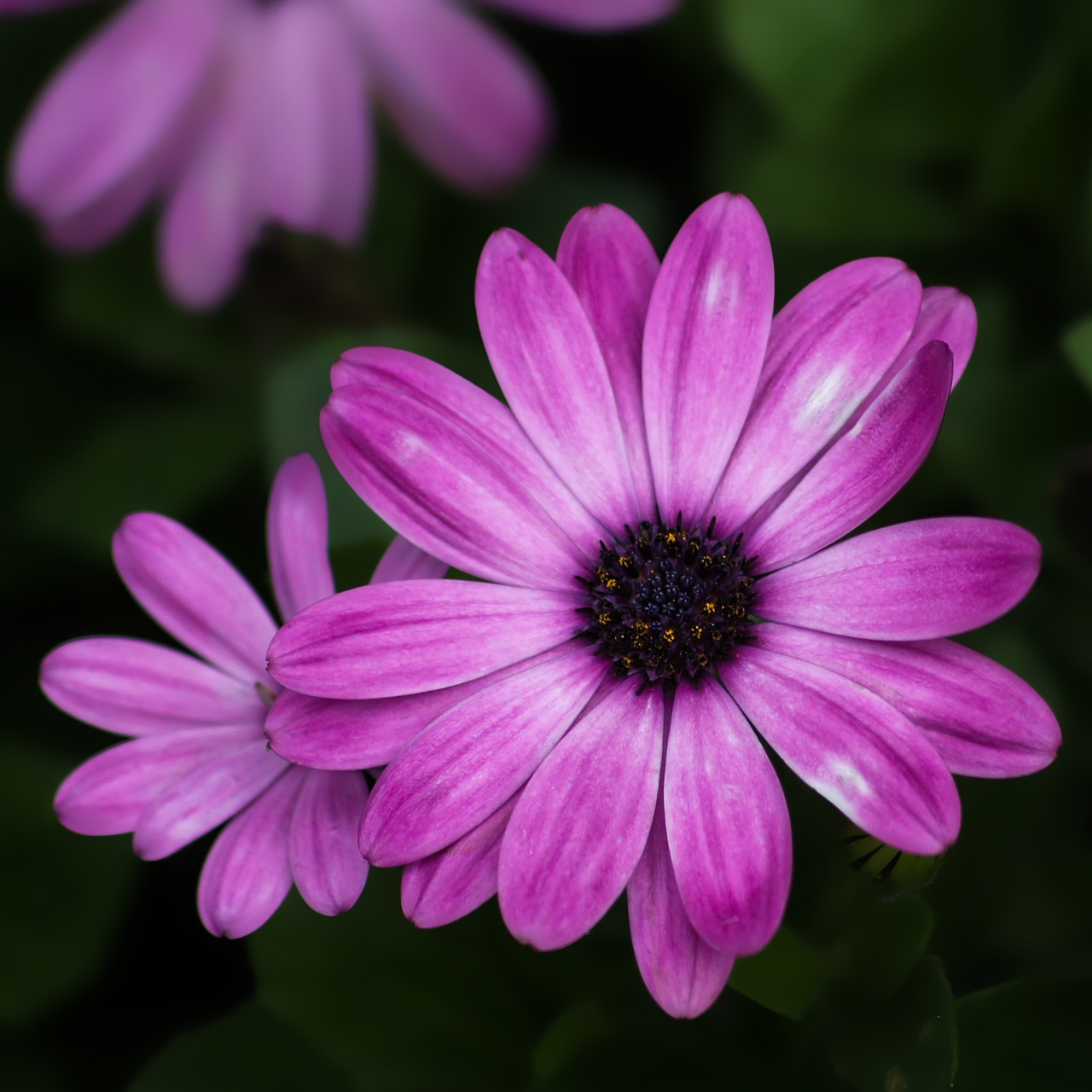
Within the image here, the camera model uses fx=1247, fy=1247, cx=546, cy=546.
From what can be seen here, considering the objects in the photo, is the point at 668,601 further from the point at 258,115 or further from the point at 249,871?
the point at 258,115

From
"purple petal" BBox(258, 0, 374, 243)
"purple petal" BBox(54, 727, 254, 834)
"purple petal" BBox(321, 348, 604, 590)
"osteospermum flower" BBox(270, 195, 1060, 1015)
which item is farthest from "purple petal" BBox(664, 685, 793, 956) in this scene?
"purple petal" BBox(258, 0, 374, 243)

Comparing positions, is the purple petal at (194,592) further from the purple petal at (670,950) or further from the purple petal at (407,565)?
the purple petal at (670,950)

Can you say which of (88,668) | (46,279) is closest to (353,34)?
(46,279)

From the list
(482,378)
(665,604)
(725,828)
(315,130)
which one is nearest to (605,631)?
(665,604)

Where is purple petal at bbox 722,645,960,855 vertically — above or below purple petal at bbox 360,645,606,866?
below

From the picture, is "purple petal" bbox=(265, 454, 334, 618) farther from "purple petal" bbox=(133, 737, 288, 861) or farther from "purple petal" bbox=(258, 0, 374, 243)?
"purple petal" bbox=(258, 0, 374, 243)

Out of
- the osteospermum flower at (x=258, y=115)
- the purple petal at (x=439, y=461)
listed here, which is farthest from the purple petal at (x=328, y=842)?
the osteospermum flower at (x=258, y=115)

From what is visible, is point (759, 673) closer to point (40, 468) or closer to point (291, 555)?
point (291, 555)
